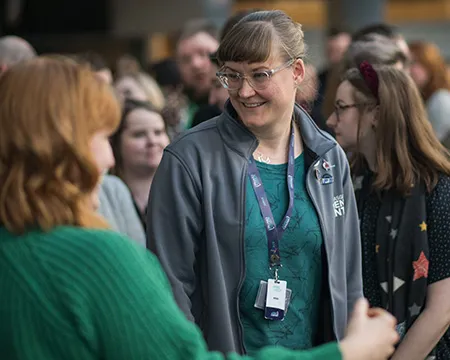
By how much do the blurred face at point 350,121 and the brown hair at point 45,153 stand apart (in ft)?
7.58

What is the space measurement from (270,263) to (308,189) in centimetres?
31

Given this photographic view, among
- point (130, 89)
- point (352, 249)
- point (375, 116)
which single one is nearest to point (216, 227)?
point (352, 249)

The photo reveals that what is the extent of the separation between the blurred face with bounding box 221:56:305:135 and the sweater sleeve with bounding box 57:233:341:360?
1.41m

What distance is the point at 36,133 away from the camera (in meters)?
2.21

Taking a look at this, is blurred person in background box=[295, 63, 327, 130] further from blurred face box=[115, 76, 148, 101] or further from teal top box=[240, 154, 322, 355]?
blurred face box=[115, 76, 148, 101]

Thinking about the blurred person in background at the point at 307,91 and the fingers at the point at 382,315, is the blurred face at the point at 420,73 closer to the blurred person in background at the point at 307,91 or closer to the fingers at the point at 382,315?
the blurred person in background at the point at 307,91

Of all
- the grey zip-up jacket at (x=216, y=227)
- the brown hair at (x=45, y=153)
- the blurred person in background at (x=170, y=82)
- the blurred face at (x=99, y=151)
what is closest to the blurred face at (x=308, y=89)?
the grey zip-up jacket at (x=216, y=227)

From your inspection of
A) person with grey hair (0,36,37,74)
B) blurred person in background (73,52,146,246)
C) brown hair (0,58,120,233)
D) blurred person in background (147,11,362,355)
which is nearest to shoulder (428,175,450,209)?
blurred person in background (147,11,362,355)

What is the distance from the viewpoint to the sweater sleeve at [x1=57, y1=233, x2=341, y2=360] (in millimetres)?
2143

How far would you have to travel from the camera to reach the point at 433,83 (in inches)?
345

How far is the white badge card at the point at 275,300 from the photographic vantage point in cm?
341

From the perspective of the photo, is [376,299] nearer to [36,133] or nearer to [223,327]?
[223,327]

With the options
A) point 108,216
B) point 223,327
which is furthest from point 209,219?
point 108,216

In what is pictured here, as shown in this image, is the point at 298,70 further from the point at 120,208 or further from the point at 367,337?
the point at 120,208
